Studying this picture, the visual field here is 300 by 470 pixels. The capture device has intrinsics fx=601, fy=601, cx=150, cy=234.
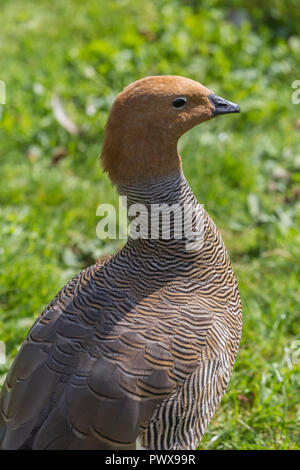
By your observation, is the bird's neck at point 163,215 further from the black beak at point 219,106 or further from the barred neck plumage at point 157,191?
the black beak at point 219,106

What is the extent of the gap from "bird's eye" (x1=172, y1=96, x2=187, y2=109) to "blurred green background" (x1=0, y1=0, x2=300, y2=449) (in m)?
1.61

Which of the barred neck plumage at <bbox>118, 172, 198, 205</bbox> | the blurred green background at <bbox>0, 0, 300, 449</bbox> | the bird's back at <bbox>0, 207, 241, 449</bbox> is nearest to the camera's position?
the bird's back at <bbox>0, 207, 241, 449</bbox>

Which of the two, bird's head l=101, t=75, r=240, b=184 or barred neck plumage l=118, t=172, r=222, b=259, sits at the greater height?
bird's head l=101, t=75, r=240, b=184

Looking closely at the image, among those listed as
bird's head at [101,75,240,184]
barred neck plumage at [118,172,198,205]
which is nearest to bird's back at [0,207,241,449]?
barred neck plumage at [118,172,198,205]

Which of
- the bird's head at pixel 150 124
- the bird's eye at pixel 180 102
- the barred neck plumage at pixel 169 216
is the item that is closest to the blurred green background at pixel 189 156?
the barred neck plumage at pixel 169 216

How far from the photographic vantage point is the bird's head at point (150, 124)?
8.59 ft

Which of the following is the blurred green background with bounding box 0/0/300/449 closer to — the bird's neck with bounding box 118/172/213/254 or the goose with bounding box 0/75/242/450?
the goose with bounding box 0/75/242/450

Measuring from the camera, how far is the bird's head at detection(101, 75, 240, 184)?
2.62 metres

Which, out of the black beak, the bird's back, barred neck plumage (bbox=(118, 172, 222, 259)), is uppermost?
the black beak

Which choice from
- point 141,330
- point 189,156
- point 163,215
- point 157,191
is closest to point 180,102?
point 157,191

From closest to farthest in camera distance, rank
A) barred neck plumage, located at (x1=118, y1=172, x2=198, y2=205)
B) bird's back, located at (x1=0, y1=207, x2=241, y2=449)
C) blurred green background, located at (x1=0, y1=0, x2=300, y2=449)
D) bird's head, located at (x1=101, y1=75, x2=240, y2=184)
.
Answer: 1. bird's back, located at (x1=0, y1=207, x2=241, y2=449)
2. bird's head, located at (x1=101, y1=75, x2=240, y2=184)
3. barred neck plumage, located at (x1=118, y1=172, x2=198, y2=205)
4. blurred green background, located at (x1=0, y1=0, x2=300, y2=449)

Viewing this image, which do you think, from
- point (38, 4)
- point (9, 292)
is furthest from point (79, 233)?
point (38, 4)

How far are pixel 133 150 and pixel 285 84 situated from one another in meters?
3.80
